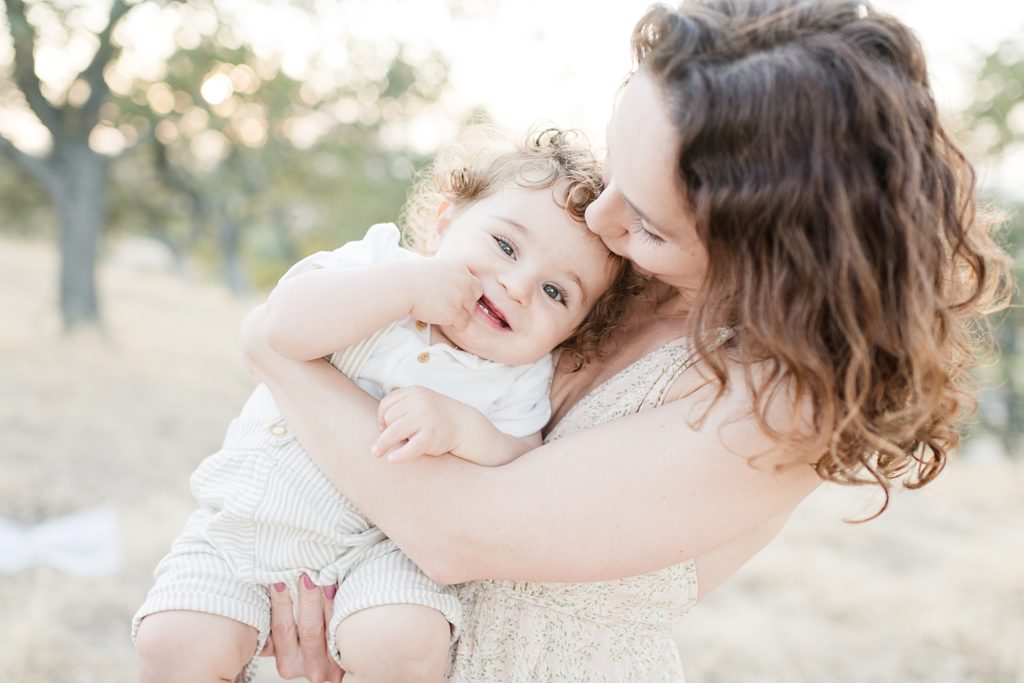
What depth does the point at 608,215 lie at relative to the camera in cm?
148

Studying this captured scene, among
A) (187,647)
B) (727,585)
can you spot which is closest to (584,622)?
(187,647)

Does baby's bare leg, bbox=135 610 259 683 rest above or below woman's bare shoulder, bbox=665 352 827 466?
below

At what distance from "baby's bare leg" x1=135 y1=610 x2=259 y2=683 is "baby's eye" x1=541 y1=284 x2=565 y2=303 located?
0.82 m

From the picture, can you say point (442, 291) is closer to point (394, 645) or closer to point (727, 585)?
point (394, 645)

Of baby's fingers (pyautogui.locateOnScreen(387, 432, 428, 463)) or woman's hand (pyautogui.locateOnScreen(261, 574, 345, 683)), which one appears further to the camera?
woman's hand (pyautogui.locateOnScreen(261, 574, 345, 683))

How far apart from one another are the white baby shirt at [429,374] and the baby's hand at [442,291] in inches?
3.9

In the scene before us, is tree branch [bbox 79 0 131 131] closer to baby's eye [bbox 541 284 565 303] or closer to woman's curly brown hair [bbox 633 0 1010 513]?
baby's eye [bbox 541 284 565 303]

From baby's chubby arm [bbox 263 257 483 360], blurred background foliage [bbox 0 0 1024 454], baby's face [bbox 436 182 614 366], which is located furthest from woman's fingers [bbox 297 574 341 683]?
blurred background foliage [bbox 0 0 1024 454]

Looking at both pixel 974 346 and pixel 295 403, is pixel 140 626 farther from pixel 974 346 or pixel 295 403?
pixel 974 346

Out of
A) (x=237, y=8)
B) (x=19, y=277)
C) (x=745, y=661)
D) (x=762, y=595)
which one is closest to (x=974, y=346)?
(x=745, y=661)

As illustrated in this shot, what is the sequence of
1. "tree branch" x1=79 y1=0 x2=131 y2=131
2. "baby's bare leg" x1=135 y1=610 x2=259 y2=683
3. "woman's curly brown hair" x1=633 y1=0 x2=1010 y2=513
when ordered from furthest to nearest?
"tree branch" x1=79 y1=0 x2=131 y2=131 < "baby's bare leg" x1=135 y1=610 x2=259 y2=683 < "woman's curly brown hair" x1=633 y1=0 x2=1010 y2=513

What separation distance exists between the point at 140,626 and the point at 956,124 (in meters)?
1.60

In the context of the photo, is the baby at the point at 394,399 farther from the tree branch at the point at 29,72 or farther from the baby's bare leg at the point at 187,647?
the tree branch at the point at 29,72

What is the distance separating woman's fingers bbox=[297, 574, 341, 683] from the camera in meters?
1.62
